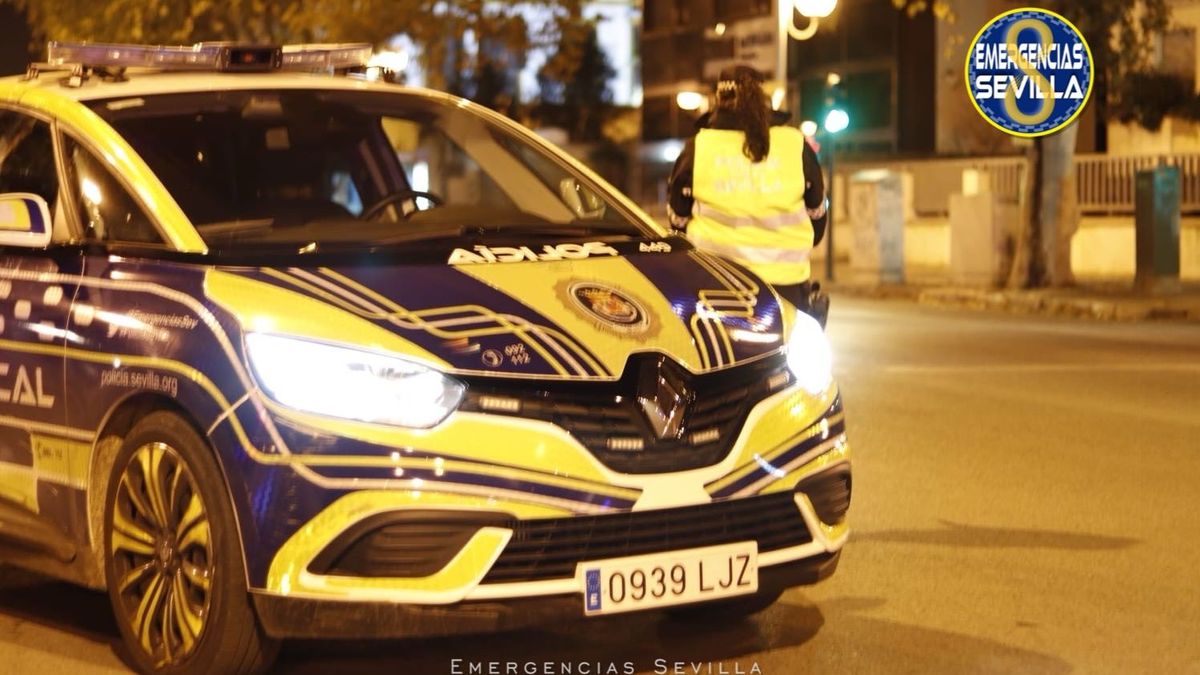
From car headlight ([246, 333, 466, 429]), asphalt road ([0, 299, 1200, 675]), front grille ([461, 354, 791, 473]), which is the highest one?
car headlight ([246, 333, 466, 429])

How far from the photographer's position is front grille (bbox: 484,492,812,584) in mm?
5293

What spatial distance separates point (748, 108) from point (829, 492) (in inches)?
126

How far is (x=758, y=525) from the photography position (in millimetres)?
5625

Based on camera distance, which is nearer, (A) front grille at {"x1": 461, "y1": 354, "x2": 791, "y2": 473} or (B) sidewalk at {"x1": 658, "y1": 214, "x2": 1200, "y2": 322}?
(A) front grille at {"x1": 461, "y1": 354, "x2": 791, "y2": 473}

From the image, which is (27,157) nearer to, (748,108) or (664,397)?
(664,397)

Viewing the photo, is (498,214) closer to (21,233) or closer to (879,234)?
(21,233)

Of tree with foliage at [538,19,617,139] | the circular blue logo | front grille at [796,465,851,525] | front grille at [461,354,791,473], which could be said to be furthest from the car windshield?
tree with foliage at [538,19,617,139]

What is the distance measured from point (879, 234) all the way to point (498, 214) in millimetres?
22008

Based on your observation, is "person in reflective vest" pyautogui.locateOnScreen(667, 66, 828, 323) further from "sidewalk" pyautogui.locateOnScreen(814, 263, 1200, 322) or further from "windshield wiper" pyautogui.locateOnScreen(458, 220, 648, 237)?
"sidewalk" pyautogui.locateOnScreen(814, 263, 1200, 322)

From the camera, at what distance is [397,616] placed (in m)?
5.27

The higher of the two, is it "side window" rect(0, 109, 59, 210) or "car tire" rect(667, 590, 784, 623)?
"side window" rect(0, 109, 59, 210)

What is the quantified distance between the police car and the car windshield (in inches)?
1.0

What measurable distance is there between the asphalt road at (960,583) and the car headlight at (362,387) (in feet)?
3.39

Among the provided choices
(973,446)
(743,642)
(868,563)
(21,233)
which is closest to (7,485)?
(21,233)
